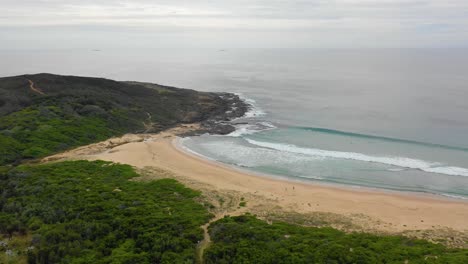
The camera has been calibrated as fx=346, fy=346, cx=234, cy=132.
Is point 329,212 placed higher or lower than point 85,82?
lower

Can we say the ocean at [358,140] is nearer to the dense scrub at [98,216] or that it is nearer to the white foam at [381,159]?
the white foam at [381,159]

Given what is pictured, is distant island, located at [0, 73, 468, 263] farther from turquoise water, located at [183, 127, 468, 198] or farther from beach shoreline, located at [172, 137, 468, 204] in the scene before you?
turquoise water, located at [183, 127, 468, 198]

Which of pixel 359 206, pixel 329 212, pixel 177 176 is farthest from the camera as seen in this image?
pixel 177 176

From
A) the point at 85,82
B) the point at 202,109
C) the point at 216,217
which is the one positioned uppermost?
the point at 85,82

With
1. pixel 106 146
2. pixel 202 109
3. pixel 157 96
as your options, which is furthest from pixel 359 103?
pixel 106 146

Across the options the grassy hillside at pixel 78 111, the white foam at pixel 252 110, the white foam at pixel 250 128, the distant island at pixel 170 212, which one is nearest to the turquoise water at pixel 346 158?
the white foam at pixel 250 128

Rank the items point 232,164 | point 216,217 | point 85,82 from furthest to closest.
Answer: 1. point 85,82
2. point 232,164
3. point 216,217

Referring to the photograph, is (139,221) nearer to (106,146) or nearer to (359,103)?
(106,146)

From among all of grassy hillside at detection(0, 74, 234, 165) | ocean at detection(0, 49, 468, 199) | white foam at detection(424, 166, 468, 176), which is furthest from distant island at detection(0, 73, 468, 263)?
white foam at detection(424, 166, 468, 176)
